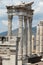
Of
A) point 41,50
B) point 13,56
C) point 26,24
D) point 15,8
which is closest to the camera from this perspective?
point 13,56

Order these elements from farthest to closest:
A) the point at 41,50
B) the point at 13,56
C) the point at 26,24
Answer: the point at 41,50
the point at 26,24
the point at 13,56

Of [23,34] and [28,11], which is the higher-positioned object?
[28,11]

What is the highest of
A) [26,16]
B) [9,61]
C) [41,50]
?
[26,16]

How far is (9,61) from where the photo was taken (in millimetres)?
17578

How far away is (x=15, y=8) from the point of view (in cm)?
3225

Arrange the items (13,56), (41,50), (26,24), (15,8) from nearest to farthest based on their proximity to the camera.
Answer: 1. (13,56)
2. (15,8)
3. (26,24)
4. (41,50)

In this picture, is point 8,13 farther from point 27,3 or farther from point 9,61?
point 9,61

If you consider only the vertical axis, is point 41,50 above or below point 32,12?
below

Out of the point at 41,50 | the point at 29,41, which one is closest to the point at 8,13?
the point at 29,41

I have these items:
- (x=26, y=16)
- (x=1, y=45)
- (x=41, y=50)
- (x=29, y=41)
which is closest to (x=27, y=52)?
(x=29, y=41)

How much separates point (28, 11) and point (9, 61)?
16.7 metres

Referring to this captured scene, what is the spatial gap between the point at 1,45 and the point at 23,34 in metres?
15.6

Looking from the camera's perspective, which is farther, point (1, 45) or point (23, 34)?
point (23, 34)

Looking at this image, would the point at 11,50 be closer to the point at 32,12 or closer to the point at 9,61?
the point at 9,61
